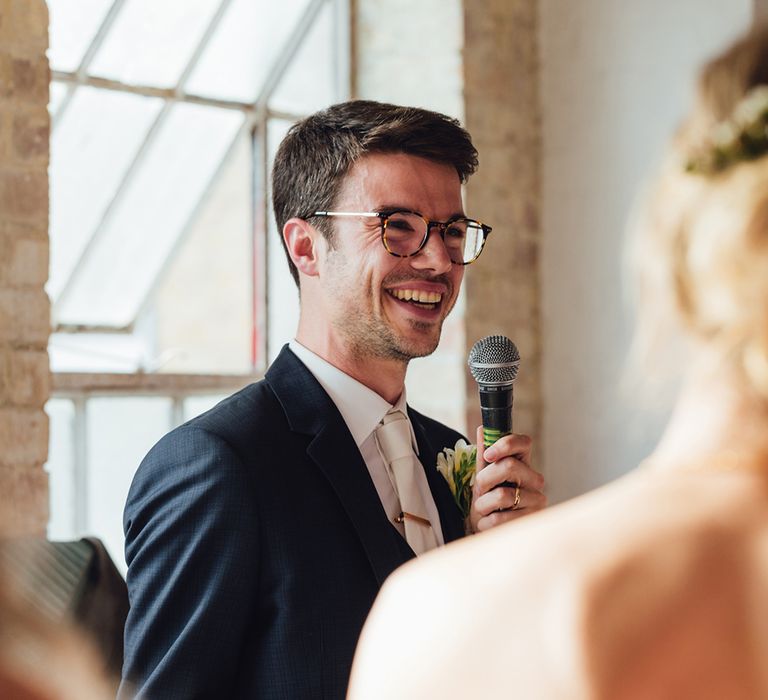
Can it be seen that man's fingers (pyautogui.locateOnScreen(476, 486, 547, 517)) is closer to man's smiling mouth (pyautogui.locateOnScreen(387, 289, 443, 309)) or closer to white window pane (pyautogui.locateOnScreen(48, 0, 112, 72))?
man's smiling mouth (pyautogui.locateOnScreen(387, 289, 443, 309))

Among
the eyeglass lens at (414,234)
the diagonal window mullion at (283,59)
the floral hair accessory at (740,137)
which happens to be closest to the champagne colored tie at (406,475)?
the eyeglass lens at (414,234)

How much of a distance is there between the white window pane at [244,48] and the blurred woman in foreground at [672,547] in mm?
4267

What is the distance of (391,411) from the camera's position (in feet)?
7.48

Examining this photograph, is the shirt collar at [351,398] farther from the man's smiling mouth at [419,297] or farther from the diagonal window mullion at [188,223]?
the diagonal window mullion at [188,223]

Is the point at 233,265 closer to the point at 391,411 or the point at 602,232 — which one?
the point at 602,232

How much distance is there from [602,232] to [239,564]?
3539 mm

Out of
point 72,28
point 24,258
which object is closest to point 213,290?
point 72,28

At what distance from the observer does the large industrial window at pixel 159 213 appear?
450cm

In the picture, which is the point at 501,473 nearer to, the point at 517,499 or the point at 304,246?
the point at 517,499

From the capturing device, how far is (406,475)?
2.23 metres

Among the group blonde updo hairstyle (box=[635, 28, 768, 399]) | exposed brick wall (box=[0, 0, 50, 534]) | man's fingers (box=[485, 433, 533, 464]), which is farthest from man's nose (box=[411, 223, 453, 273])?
exposed brick wall (box=[0, 0, 50, 534])

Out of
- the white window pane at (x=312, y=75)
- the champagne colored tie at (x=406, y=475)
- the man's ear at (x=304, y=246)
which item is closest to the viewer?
the champagne colored tie at (x=406, y=475)

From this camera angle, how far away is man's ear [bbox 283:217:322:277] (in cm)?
242

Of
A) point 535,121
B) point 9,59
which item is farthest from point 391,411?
point 535,121
